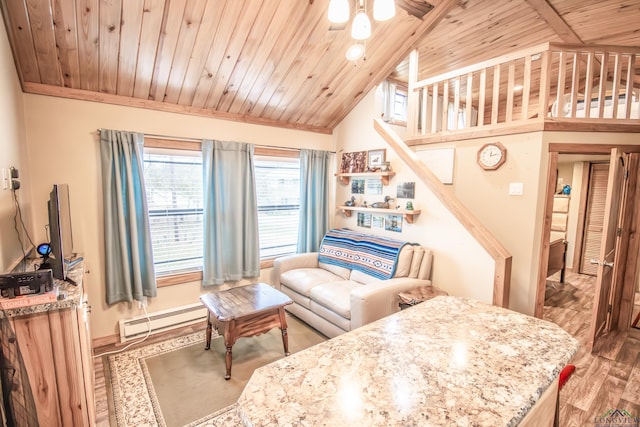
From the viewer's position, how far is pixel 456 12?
10.5 feet

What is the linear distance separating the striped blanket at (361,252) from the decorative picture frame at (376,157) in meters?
0.91

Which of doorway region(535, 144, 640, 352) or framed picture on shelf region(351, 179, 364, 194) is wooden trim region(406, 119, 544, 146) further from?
framed picture on shelf region(351, 179, 364, 194)

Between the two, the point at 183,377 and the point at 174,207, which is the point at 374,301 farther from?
the point at 174,207

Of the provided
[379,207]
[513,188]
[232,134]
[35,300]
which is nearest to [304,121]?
[232,134]

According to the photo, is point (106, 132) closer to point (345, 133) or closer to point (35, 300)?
point (35, 300)

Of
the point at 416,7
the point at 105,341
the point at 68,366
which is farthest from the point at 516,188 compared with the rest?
the point at 105,341

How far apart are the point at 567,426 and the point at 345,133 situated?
145 inches

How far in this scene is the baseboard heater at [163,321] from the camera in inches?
117

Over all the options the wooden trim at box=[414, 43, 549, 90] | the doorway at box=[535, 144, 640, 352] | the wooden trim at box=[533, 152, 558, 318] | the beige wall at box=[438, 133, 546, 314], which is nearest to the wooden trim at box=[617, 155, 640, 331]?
the doorway at box=[535, 144, 640, 352]

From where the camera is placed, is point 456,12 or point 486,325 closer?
point 486,325

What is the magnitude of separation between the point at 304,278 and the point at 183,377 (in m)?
1.49

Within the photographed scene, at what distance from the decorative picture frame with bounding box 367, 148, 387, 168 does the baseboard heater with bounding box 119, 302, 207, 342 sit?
269cm

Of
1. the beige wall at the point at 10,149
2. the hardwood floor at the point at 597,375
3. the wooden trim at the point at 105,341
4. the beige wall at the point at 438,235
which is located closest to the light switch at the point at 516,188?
the beige wall at the point at 438,235

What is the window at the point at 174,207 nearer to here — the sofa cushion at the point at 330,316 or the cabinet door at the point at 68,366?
the sofa cushion at the point at 330,316
